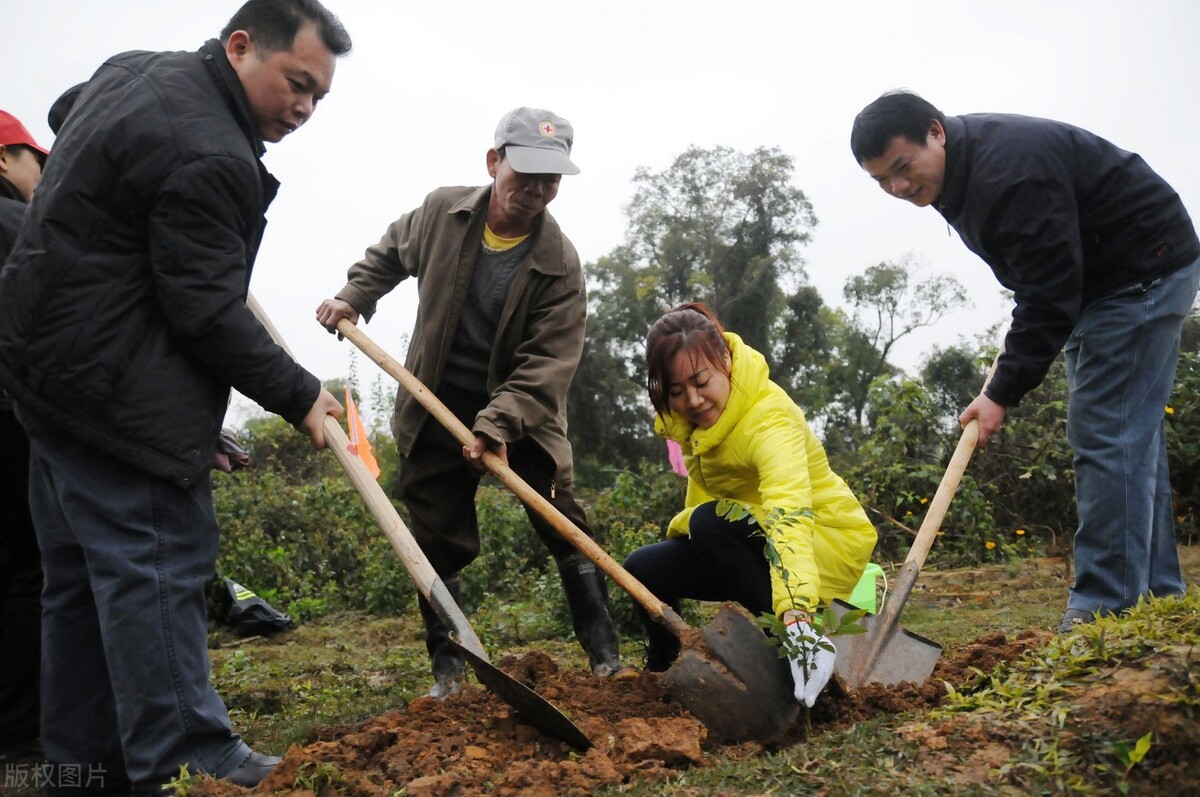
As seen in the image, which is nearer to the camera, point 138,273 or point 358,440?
point 138,273

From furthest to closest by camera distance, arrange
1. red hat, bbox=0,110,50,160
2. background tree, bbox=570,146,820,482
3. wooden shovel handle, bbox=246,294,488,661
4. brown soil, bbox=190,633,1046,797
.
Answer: background tree, bbox=570,146,820,482 → red hat, bbox=0,110,50,160 → wooden shovel handle, bbox=246,294,488,661 → brown soil, bbox=190,633,1046,797

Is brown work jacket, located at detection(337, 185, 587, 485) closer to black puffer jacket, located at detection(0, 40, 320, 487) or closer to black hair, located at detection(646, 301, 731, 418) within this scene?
black hair, located at detection(646, 301, 731, 418)

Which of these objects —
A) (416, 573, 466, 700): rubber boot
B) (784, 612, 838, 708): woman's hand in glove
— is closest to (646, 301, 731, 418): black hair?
(784, 612, 838, 708): woman's hand in glove

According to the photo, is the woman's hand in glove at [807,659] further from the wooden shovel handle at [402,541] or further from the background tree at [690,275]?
the background tree at [690,275]

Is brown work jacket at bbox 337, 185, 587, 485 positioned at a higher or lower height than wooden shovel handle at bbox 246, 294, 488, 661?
higher

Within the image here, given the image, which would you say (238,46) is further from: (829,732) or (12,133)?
(829,732)

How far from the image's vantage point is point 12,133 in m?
3.82

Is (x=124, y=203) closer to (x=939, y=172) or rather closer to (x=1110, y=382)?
(x=939, y=172)

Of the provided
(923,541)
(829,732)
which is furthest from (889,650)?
(829,732)

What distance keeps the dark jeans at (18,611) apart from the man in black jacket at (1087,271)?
341 centimetres

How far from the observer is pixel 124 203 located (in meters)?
2.71

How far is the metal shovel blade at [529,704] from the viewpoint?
115 inches

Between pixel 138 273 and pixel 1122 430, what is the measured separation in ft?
10.6

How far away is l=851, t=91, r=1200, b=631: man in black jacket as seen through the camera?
3555 millimetres
